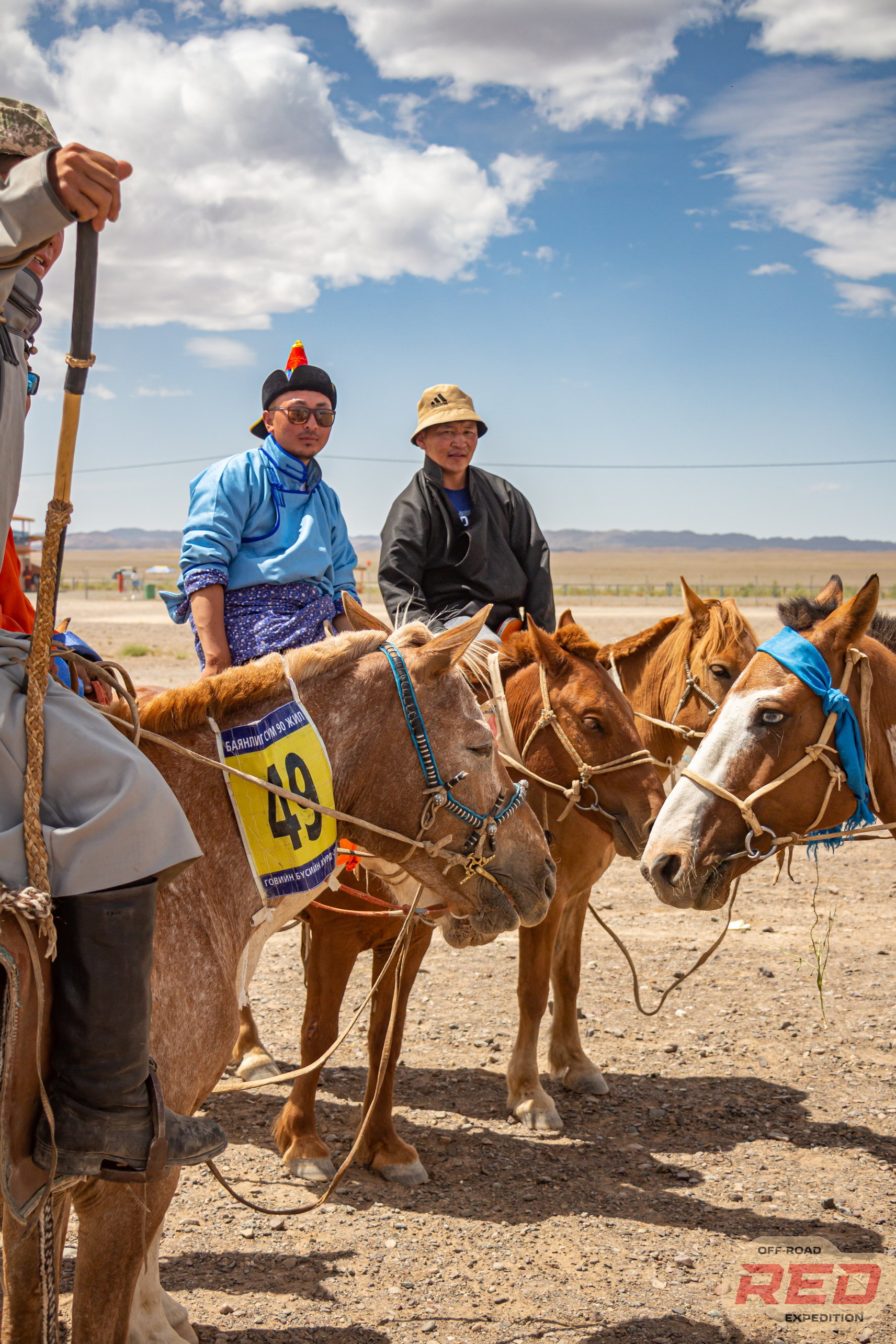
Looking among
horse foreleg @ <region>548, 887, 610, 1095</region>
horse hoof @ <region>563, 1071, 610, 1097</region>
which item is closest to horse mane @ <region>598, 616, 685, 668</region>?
horse foreleg @ <region>548, 887, 610, 1095</region>

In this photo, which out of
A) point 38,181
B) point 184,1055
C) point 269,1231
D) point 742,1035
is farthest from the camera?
point 742,1035

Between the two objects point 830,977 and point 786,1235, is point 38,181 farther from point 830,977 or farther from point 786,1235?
point 830,977

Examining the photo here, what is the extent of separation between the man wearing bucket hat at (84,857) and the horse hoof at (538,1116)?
10.4 ft

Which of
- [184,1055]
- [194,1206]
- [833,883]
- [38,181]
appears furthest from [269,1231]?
[833,883]

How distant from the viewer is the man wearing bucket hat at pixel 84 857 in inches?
77.9

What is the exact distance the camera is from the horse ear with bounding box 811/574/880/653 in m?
3.56

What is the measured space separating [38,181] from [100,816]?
4.08 feet

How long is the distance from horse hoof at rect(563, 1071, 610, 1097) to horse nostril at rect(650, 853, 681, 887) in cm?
198

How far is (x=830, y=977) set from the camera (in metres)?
6.52

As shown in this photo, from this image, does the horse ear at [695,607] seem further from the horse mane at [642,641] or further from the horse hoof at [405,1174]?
the horse hoof at [405,1174]

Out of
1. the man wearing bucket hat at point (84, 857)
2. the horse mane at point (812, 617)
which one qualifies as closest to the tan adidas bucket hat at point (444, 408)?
the horse mane at point (812, 617)

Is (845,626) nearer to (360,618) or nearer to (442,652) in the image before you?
(442,652)

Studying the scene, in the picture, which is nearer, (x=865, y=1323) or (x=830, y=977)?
(x=865, y=1323)
